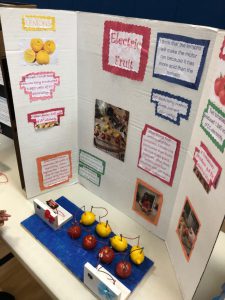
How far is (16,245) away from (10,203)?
19 centimetres

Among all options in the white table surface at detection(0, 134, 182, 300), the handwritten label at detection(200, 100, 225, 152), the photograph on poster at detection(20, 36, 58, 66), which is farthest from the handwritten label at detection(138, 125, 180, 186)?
the photograph on poster at detection(20, 36, 58, 66)

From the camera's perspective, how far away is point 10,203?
0.91 m

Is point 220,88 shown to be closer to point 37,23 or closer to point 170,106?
point 170,106

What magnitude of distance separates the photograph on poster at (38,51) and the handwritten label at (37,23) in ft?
0.09

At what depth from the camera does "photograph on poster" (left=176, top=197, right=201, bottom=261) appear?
629 millimetres

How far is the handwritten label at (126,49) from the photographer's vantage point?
647 mm

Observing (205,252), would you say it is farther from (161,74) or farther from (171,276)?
(161,74)

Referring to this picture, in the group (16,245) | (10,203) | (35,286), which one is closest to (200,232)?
(16,245)

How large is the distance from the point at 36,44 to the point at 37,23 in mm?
53

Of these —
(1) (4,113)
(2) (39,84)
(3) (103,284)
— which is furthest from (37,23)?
(3) (103,284)

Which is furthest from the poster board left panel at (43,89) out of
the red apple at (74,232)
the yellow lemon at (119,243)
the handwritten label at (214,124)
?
the handwritten label at (214,124)

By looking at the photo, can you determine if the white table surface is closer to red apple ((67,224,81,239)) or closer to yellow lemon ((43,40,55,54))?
red apple ((67,224,81,239))

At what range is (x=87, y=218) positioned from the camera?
83 cm

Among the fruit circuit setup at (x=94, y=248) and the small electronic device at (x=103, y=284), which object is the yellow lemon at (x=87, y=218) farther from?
the small electronic device at (x=103, y=284)
